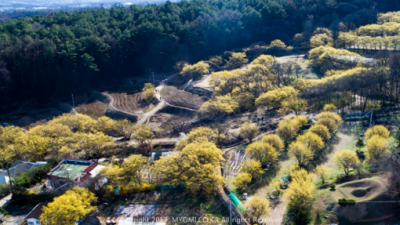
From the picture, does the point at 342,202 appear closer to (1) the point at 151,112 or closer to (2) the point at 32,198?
(2) the point at 32,198

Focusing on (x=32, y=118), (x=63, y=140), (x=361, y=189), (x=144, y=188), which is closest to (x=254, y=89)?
(x=144, y=188)

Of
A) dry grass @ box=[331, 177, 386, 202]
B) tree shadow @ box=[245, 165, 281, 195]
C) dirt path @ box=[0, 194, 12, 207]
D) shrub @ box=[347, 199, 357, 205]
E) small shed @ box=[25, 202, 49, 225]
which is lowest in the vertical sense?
dirt path @ box=[0, 194, 12, 207]

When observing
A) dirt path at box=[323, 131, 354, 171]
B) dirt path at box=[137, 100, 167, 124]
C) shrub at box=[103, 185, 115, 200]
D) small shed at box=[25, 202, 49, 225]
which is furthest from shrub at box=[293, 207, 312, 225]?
dirt path at box=[137, 100, 167, 124]

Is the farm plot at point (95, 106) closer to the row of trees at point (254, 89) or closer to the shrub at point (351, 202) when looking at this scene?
the row of trees at point (254, 89)

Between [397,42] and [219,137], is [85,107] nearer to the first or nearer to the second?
[219,137]

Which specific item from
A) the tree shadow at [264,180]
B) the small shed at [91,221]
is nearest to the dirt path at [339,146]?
the tree shadow at [264,180]

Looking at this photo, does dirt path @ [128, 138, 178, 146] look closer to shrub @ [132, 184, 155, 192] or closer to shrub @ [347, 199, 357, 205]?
shrub @ [132, 184, 155, 192]

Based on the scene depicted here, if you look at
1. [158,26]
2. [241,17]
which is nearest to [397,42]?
[241,17]
